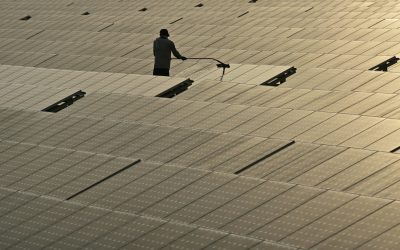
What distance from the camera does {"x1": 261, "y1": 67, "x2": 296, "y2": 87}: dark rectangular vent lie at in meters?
29.5

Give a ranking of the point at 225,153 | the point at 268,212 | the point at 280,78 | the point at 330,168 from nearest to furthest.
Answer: the point at 268,212
the point at 330,168
the point at 225,153
the point at 280,78

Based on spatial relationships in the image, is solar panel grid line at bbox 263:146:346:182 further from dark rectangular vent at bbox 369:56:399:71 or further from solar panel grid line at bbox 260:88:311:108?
dark rectangular vent at bbox 369:56:399:71

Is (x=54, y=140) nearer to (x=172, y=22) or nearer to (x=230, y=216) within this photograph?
(x=230, y=216)

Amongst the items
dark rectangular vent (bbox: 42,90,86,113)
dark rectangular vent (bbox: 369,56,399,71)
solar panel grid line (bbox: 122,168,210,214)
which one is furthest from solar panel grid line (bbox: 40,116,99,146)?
dark rectangular vent (bbox: 369,56,399,71)

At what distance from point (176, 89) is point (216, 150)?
742 cm

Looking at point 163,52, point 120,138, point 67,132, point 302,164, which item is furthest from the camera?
point 163,52

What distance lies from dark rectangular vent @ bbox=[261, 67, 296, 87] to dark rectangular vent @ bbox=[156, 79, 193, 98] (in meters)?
1.97

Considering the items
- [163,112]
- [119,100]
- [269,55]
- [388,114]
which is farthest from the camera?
[269,55]

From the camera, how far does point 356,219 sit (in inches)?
637

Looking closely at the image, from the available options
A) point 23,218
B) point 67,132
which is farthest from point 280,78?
point 23,218

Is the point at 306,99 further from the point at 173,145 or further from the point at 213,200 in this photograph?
the point at 213,200

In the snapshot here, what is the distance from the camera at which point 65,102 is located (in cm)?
2791

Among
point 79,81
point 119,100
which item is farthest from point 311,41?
point 119,100

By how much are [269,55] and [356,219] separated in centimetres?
1935
